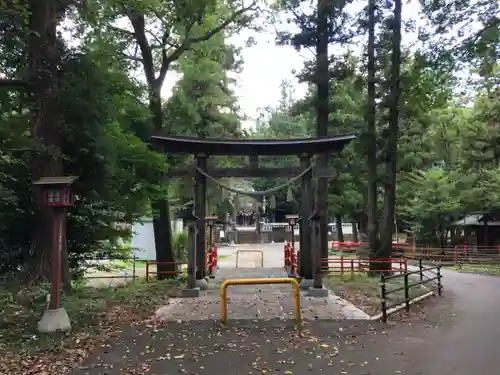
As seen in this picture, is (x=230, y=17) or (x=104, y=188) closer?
(x=104, y=188)

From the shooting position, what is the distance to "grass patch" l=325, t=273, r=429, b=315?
10504mm

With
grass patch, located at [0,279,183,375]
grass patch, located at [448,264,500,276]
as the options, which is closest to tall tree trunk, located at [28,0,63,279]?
grass patch, located at [0,279,183,375]

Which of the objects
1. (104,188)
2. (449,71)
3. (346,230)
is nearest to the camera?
(104,188)

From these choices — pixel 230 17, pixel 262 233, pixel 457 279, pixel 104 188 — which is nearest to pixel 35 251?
pixel 104 188

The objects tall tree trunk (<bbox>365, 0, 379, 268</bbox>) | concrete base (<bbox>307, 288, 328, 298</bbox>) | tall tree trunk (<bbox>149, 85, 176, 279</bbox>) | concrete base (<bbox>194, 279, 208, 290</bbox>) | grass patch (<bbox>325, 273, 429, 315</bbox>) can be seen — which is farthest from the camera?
tall tree trunk (<bbox>365, 0, 379, 268</bbox>)

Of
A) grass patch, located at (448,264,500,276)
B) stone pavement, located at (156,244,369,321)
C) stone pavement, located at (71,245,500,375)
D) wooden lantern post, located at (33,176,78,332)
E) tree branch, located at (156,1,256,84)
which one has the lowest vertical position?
grass patch, located at (448,264,500,276)

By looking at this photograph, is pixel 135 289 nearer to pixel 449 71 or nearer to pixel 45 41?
pixel 45 41

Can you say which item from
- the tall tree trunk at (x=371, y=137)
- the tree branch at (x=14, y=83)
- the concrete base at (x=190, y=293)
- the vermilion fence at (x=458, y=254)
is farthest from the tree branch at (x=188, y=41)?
the vermilion fence at (x=458, y=254)

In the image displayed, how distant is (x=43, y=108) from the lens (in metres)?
9.56

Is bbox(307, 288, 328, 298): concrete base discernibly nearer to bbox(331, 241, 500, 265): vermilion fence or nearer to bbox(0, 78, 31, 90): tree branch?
bbox(0, 78, 31, 90): tree branch

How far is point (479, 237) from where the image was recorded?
3162 cm

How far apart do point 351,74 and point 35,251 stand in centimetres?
1309

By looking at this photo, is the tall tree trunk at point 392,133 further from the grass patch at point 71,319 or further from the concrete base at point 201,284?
the grass patch at point 71,319

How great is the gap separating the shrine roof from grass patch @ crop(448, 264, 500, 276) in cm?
1296
